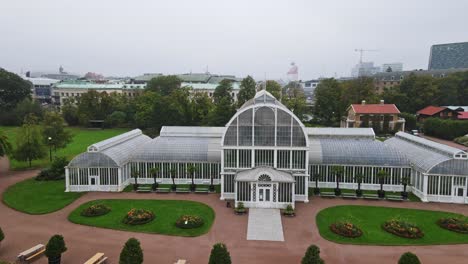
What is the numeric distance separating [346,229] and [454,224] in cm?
1008

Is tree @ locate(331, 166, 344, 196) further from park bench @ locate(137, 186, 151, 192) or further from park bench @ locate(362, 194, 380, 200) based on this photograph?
park bench @ locate(137, 186, 151, 192)

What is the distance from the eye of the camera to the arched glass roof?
38625 millimetres

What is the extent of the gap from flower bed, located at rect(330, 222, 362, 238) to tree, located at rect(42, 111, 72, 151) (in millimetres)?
45366

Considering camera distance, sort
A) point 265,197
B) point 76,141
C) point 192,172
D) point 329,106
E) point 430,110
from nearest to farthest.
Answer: point 265,197
point 192,172
point 76,141
point 430,110
point 329,106

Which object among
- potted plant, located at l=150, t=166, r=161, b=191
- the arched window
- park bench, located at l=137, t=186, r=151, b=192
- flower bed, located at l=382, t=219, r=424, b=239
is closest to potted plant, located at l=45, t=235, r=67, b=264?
park bench, located at l=137, t=186, r=151, b=192

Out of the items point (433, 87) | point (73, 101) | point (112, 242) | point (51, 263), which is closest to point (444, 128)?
point (433, 87)

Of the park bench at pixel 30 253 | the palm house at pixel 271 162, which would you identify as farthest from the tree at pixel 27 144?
the park bench at pixel 30 253

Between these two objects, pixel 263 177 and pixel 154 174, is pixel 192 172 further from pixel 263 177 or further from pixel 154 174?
pixel 263 177

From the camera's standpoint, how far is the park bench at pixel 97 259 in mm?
24033

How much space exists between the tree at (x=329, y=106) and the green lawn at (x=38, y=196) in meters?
68.6

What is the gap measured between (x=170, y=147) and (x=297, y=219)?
1924cm

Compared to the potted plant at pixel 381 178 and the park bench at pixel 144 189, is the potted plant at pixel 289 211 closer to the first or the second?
the potted plant at pixel 381 178

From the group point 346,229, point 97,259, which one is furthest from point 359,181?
point 97,259

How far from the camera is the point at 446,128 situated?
7581 cm
